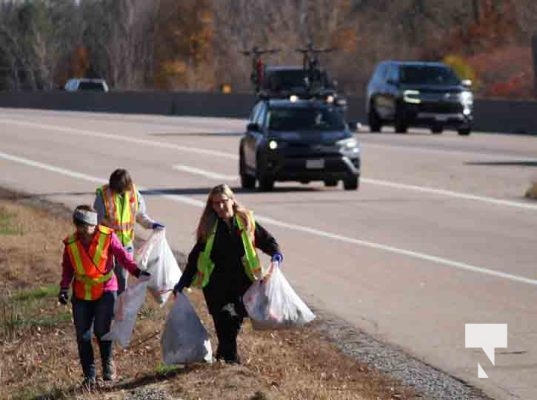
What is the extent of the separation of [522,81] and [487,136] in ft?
80.8

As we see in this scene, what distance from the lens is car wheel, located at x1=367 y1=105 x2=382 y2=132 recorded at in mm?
50156

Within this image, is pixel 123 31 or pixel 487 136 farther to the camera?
pixel 123 31

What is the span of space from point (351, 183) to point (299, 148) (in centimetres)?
114

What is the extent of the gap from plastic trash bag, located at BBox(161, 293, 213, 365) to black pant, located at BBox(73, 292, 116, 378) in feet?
1.49

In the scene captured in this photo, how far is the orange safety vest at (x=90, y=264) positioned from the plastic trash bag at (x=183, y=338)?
54 centimetres

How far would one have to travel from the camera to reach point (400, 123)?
160 ft

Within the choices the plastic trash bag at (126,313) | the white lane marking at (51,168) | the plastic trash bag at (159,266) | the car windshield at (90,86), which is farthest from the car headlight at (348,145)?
the car windshield at (90,86)

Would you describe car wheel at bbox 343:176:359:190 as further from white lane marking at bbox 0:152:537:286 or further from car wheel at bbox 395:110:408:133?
car wheel at bbox 395:110:408:133

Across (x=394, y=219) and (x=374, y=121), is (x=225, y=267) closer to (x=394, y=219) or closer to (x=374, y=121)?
(x=394, y=219)

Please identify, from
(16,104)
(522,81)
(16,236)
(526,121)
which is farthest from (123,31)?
(16,236)

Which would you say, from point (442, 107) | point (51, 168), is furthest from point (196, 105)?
point (51, 168)

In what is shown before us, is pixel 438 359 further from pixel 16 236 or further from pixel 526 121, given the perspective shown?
pixel 526 121

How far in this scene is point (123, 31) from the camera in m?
96.7

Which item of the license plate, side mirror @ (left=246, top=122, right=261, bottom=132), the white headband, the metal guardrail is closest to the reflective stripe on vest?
the white headband
